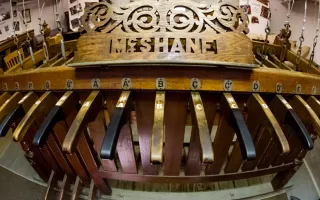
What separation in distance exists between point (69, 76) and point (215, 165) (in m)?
0.60

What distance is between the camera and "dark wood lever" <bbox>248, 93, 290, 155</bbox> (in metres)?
0.68

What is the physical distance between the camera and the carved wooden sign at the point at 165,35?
2.58ft

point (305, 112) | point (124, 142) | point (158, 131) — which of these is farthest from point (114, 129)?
point (305, 112)

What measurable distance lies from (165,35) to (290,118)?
0.41m

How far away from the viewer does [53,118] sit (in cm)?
77

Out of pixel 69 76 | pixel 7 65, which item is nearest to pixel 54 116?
pixel 69 76

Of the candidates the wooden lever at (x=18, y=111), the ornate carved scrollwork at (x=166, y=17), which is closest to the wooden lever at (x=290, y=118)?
the ornate carved scrollwork at (x=166, y=17)

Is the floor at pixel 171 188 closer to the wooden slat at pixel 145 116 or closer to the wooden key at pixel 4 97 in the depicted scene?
the wooden slat at pixel 145 116

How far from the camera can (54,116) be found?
772 millimetres

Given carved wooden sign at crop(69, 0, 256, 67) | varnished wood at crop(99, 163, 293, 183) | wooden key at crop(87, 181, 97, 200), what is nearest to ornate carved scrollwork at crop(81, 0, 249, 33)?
carved wooden sign at crop(69, 0, 256, 67)

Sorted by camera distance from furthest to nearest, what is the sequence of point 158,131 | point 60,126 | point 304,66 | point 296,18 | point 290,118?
point 296,18, point 304,66, point 60,126, point 290,118, point 158,131

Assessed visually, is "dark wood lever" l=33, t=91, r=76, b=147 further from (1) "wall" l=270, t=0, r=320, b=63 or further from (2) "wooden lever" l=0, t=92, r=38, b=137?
(1) "wall" l=270, t=0, r=320, b=63

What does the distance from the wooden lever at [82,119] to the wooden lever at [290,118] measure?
0.52m

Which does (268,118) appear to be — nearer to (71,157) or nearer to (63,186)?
(71,157)
